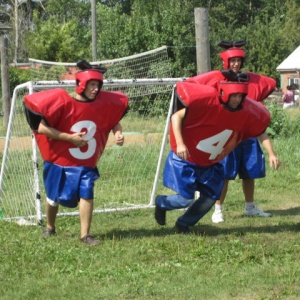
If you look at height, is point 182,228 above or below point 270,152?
below

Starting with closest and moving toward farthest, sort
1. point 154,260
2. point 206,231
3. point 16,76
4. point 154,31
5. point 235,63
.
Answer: point 154,260, point 206,231, point 235,63, point 154,31, point 16,76

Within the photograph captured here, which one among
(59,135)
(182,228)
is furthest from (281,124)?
(59,135)

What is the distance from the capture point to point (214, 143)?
25.5 feet

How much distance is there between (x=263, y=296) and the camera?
5.75m

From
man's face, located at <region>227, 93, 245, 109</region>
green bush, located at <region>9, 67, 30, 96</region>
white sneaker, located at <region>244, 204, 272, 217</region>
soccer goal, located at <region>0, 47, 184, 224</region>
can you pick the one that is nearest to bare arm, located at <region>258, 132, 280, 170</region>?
man's face, located at <region>227, 93, 245, 109</region>

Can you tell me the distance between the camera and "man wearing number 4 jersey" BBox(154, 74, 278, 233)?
7.45 metres

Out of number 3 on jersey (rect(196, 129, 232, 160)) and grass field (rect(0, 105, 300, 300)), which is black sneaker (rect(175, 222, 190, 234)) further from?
number 3 on jersey (rect(196, 129, 232, 160))

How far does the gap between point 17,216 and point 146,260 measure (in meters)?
2.89

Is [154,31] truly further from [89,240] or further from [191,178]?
[89,240]

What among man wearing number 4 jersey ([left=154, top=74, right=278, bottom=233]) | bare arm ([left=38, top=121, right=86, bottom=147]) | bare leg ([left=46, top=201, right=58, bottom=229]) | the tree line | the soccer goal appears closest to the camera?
man wearing number 4 jersey ([left=154, top=74, right=278, bottom=233])

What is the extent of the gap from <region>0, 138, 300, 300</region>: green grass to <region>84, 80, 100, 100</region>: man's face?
1.35 m

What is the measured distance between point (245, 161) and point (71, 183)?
2.19 meters

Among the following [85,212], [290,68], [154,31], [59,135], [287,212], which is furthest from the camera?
[290,68]

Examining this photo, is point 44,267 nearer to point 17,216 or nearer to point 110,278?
point 110,278
